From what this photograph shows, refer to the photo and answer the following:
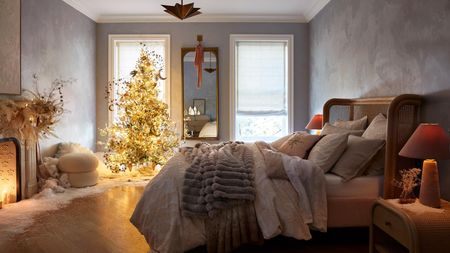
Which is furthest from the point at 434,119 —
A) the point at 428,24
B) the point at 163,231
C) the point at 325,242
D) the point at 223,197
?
the point at 163,231

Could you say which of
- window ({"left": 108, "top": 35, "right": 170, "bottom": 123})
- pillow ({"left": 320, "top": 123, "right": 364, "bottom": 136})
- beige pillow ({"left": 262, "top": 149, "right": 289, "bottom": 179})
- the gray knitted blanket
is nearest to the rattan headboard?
pillow ({"left": 320, "top": 123, "right": 364, "bottom": 136})

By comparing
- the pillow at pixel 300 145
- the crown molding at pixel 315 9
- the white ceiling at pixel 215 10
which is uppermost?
the white ceiling at pixel 215 10

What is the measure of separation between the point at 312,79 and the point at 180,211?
4.40 m

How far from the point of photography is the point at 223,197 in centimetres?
248

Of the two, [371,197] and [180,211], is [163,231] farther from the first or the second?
[371,197]

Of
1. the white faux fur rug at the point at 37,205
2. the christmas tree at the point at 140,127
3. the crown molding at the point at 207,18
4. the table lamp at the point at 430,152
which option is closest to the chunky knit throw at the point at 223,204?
the table lamp at the point at 430,152

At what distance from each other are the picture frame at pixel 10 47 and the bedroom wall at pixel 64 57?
0.12m

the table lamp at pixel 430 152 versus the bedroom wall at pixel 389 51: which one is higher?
the bedroom wall at pixel 389 51

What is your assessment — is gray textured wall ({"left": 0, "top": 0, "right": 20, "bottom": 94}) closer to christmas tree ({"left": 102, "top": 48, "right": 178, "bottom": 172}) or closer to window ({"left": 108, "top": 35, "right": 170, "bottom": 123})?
christmas tree ({"left": 102, "top": 48, "right": 178, "bottom": 172})

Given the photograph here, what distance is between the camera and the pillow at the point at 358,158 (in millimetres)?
2826

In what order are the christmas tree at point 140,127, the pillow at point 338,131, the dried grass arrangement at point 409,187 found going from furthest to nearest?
the christmas tree at point 140,127, the pillow at point 338,131, the dried grass arrangement at point 409,187

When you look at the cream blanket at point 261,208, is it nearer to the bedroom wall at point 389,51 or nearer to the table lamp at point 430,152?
the table lamp at point 430,152

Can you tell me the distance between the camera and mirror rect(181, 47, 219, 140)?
251 inches

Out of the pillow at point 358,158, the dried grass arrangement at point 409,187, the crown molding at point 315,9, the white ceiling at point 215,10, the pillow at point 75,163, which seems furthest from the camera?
the white ceiling at point 215,10
